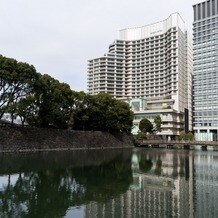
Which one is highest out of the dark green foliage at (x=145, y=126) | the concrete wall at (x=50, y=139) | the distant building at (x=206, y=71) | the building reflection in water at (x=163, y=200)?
the distant building at (x=206, y=71)

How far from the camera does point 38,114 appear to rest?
218ft

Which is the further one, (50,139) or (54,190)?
(50,139)

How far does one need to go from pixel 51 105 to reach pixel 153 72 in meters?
100

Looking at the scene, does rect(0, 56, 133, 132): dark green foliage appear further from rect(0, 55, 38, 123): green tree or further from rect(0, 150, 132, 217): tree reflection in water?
rect(0, 150, 132, 217): tree reflection in water

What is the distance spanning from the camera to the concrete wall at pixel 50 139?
58.2 m

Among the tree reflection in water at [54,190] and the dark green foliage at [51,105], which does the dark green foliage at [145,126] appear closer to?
the dark green foliage at [51,105]

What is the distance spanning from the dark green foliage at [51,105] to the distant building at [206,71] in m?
52.5

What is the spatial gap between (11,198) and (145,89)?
143 meters

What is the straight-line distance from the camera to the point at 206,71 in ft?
451

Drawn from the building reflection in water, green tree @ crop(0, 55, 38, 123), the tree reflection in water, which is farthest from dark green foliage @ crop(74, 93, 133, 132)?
the building reflection in water

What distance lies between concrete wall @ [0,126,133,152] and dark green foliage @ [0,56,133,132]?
7.34ft

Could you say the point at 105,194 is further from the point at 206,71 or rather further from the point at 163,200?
the point at 206,71

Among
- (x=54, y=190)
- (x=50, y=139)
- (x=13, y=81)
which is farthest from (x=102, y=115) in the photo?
(x=54, y=190)

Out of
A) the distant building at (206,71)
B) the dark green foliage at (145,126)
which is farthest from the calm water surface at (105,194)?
the distant building at (206,71)
